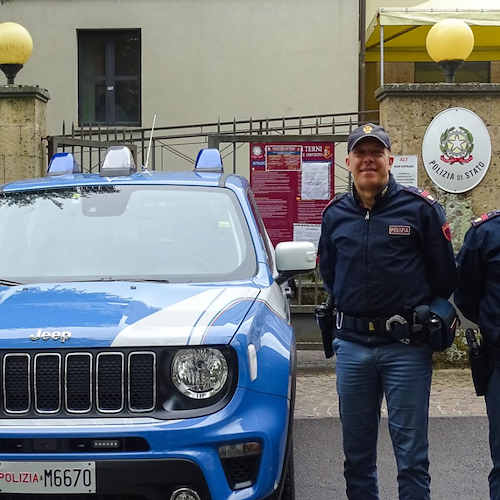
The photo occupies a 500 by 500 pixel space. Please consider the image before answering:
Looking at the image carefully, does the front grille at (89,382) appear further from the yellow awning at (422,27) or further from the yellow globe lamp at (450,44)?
the yellow awning at (422,27)

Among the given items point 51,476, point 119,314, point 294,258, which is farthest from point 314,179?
point 51,476

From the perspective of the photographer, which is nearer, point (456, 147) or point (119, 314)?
point (119, 314)

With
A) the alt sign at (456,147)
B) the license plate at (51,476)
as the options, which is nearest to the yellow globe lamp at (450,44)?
the alt sign at (456,147)

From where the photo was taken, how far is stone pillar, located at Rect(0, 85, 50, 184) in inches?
293

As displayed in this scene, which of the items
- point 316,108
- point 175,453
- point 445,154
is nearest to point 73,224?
point 175,453

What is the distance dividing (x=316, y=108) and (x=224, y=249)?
9.97 m

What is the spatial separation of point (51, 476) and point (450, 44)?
19.6ft

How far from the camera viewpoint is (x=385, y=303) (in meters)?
3.39

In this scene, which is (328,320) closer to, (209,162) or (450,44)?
(209,162)

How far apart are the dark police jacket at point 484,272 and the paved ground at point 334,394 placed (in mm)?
2740

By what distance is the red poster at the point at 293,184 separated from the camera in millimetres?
7688

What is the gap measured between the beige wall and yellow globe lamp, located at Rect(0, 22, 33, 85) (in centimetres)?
590

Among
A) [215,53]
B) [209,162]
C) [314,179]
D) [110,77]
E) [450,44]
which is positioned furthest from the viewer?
[110,77]

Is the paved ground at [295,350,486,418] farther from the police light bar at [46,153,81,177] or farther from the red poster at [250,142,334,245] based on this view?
the police light bar at [46,153,81,177]
